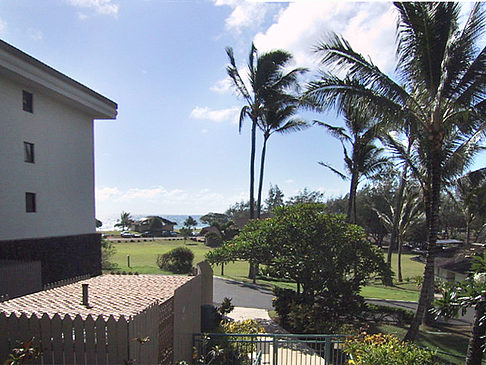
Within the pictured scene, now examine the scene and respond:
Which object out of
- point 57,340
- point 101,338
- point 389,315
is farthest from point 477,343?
point 389,315

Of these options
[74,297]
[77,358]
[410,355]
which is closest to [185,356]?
[74,297]

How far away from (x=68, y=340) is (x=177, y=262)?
1795 cm

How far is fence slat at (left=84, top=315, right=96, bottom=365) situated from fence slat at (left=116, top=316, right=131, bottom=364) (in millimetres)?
346

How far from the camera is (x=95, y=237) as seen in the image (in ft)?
65.5

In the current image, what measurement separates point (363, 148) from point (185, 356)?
768 inches

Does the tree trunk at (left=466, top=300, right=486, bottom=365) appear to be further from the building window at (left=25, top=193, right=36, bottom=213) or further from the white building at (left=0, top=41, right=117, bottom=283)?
the building window at (left=25, top=193, right=36, bottom=213)

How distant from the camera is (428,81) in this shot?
1005cm

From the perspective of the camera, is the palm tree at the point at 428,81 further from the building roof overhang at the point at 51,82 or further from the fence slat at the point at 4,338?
the building roof overhang at the point at 51,82

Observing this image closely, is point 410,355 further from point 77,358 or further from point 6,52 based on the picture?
point 6,52

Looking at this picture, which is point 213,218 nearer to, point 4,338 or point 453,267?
point 453,267

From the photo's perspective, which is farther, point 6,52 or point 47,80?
point 47,80

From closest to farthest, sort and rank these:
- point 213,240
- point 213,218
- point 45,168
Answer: point 45,168 < point 213,240 < point 213,218

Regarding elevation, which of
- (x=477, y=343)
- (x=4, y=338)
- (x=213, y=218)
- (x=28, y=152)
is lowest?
(x=213, y=218)

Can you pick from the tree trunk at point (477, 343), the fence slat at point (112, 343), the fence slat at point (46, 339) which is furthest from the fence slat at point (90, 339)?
the tree trunk at point (477, 343)
